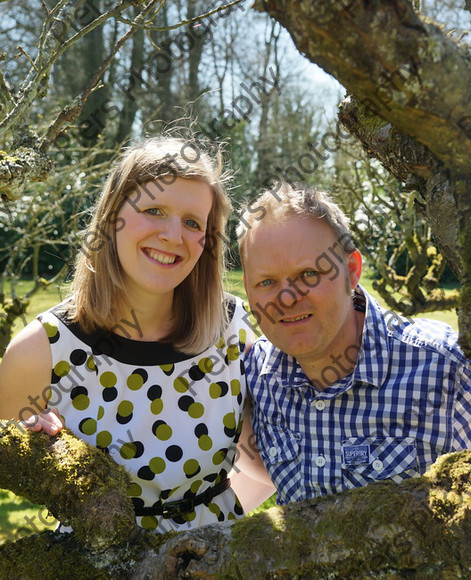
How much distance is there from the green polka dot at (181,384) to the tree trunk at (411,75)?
4.67 ft

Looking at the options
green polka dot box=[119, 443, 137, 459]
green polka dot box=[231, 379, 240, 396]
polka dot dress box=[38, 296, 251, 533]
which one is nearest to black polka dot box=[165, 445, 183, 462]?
polka dot dress box=[38, 296, 251, 533]

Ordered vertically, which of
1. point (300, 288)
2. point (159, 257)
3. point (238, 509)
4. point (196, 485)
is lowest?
point (238, 509)

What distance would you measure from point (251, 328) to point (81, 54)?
1414 cm

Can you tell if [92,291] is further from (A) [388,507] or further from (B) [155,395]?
(A) [388,507]

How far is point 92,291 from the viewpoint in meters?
2.42

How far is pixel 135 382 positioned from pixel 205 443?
0.37m

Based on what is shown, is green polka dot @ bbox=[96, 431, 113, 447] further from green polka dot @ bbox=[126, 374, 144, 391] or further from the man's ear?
the man's ear

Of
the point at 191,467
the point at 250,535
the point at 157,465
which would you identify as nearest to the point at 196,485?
the point at 191,467

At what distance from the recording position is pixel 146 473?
2.26m

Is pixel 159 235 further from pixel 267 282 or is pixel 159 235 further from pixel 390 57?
pixel 390 57

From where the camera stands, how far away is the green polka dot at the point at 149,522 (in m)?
2.24

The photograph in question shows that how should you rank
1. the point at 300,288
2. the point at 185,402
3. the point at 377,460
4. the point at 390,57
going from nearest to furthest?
1. the point at 390,57
2. the point at 377,460
3. the point at 300,288
4. the point at 185,402

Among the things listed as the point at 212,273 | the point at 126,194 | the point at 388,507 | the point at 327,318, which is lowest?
the point at 388,507

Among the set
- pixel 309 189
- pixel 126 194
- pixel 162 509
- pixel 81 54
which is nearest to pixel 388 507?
pixel 162 509
